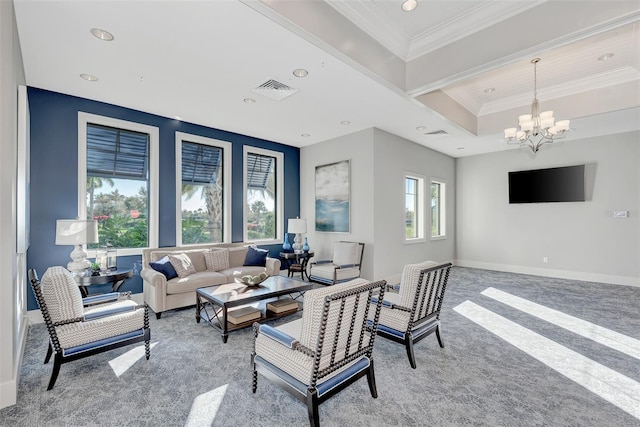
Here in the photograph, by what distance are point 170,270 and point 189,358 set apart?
1.70 metres

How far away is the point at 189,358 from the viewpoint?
2920mm

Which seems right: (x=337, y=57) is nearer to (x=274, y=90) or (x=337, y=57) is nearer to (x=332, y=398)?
(x=274, y=90)

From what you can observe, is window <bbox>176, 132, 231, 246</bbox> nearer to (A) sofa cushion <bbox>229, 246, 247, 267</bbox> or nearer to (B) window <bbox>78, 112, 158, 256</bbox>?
(B) window <bbox>78, 112, 158, 256</bbox>

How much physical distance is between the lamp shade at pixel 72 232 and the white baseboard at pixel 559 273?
8.30 metres

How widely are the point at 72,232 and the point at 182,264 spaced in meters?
1.37

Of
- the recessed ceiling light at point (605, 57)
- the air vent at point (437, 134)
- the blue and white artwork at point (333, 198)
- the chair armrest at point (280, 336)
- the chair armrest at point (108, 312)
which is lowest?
the chair armrest at point (108, 312)

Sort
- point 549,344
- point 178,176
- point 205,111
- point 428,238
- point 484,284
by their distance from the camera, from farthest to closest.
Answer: point 428,238 → point 484,284 → point 178,176 → point 205,111 → point 549,344

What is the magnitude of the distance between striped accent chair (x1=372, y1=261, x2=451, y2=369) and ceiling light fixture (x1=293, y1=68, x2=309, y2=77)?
2458 millimetres

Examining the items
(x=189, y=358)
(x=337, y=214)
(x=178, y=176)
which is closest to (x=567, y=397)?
(x=189, y=358)

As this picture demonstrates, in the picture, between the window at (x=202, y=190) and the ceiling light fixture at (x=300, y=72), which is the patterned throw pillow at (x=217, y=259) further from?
the ceiling light fixture at (x=300, y=72)

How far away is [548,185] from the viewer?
22.3ft

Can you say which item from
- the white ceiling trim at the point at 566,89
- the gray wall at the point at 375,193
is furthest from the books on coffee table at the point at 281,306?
the white ceiling trim at the point at 566,89

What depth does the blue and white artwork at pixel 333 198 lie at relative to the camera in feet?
20.2

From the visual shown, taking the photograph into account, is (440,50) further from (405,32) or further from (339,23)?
(339,23)
